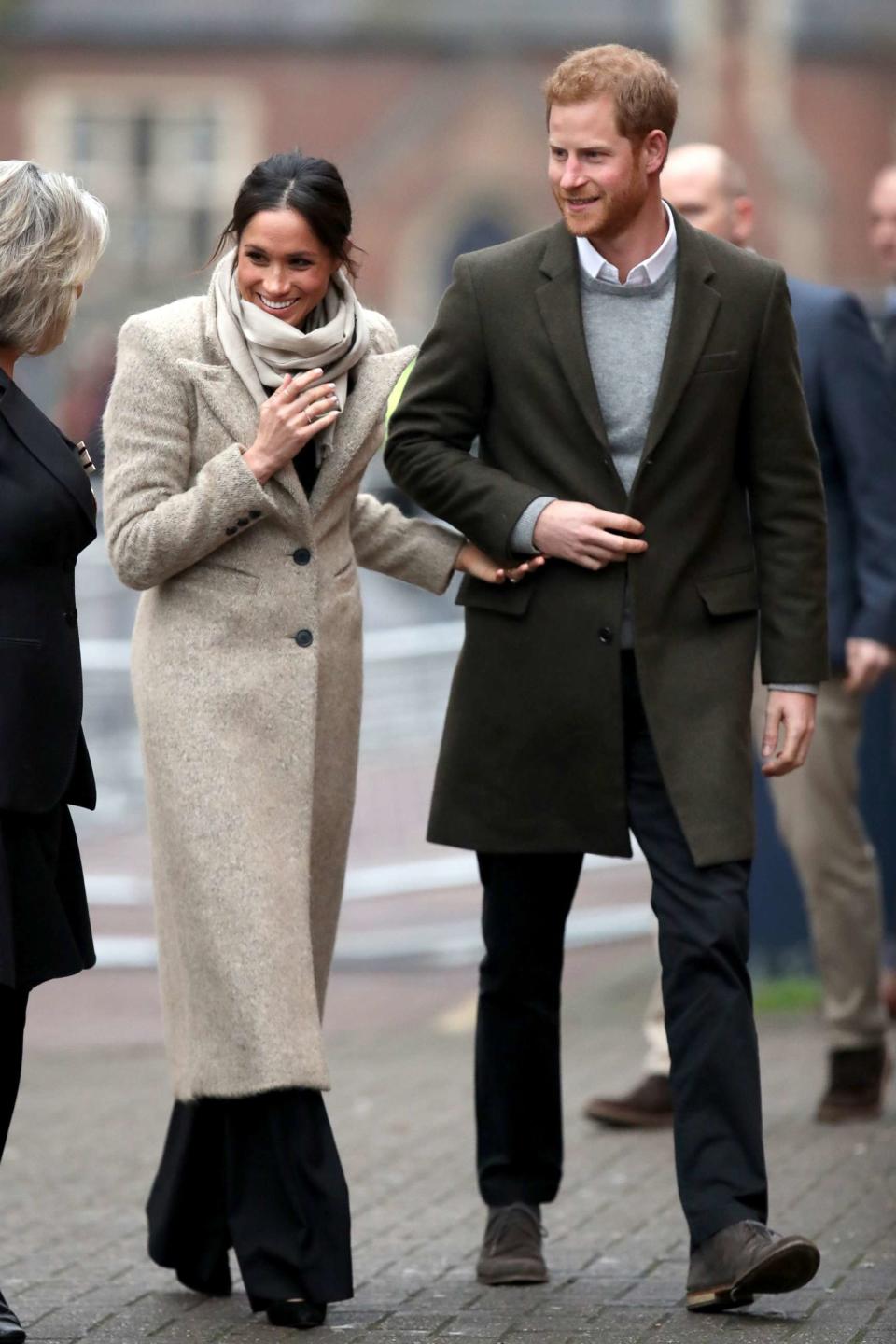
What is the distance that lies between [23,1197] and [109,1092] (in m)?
1.35

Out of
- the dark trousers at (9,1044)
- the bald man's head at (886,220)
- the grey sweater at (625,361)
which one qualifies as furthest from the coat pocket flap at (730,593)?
the bald man's head at (886,220)

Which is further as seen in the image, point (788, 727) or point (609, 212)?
point (788, 727)

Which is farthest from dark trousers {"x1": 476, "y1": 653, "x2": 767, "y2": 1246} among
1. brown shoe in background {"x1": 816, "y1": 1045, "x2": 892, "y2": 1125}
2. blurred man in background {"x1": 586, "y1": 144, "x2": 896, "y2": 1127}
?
brown shoe in background {"x1": 816, "y1": 1045, "x2": 892, "y2": 1125}

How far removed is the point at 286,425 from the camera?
14.3ft

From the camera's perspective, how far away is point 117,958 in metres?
9.17

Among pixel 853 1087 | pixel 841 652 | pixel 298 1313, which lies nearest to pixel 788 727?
pixel 298 1313

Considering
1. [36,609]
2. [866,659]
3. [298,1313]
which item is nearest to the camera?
[36,609]

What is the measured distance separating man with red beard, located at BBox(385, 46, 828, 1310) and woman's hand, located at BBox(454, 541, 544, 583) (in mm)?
27

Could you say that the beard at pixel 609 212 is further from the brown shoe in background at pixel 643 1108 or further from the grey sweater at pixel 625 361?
the brown shoe in background at pixel 643 1108

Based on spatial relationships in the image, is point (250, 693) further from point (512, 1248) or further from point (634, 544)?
point (512, 1248)

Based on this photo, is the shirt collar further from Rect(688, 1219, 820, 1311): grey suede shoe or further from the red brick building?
the red brick building

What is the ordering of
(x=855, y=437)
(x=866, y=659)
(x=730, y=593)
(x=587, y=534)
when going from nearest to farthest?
(x=587, y=534) → (x=730, y=593) → (x=855, y=437) → (x=866, y=659)

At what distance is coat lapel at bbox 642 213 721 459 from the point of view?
439 cm

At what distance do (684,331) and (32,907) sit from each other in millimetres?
1501
